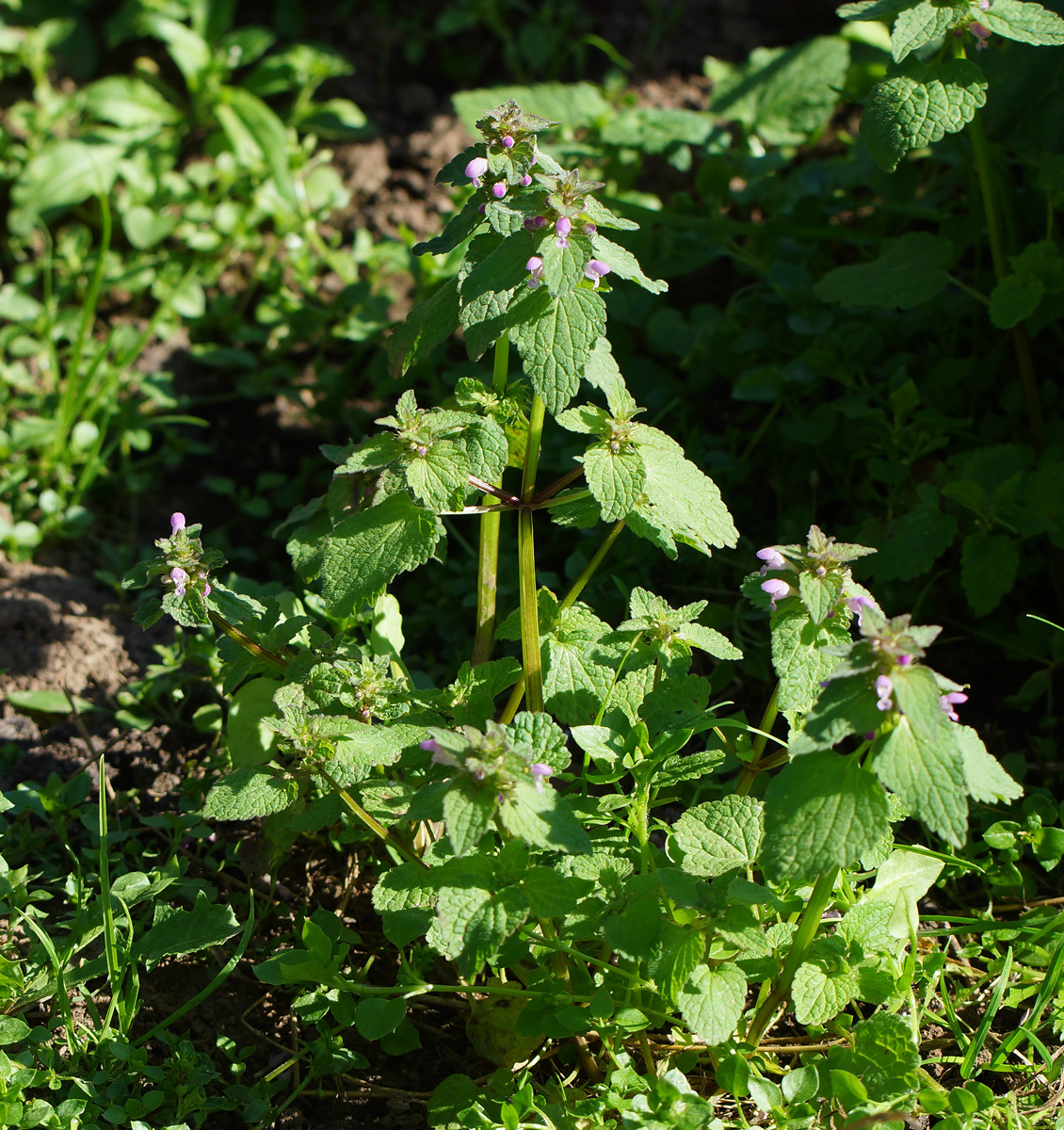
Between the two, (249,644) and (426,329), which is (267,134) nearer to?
(426,329)

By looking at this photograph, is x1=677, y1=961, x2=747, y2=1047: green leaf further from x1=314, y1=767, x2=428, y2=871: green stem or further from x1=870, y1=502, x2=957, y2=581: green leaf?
x1=870, y1=502, x2=957, y2=581: green leaf

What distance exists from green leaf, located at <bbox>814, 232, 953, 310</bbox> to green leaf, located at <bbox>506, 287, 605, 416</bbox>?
4.14 feet

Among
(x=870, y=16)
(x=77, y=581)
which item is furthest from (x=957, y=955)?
(x=77, y=581)

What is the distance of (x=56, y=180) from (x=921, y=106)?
2.95 meters

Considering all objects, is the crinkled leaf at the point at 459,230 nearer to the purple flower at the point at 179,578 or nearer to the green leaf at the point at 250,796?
the purple flower at the point at 179,578

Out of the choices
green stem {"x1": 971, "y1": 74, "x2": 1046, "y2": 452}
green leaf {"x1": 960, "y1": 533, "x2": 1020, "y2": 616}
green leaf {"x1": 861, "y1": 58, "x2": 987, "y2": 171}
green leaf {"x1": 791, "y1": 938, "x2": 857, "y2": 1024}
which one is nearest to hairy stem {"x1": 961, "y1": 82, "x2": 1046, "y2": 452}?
green stem {"x1": 971, "y1": 74, "x2": 1046, "y2": 452}

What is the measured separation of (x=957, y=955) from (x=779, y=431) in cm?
143

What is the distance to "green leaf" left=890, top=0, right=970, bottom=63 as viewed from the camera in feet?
7.01

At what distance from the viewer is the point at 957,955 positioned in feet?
6.99

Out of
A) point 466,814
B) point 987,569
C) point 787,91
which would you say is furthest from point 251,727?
point 787,91

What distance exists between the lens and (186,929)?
79.0 inches

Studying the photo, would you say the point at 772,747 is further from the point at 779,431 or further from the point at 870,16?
the point at 870,16

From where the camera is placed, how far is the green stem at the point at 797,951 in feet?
5.53

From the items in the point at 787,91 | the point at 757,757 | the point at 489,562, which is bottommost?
the point at 757,757
